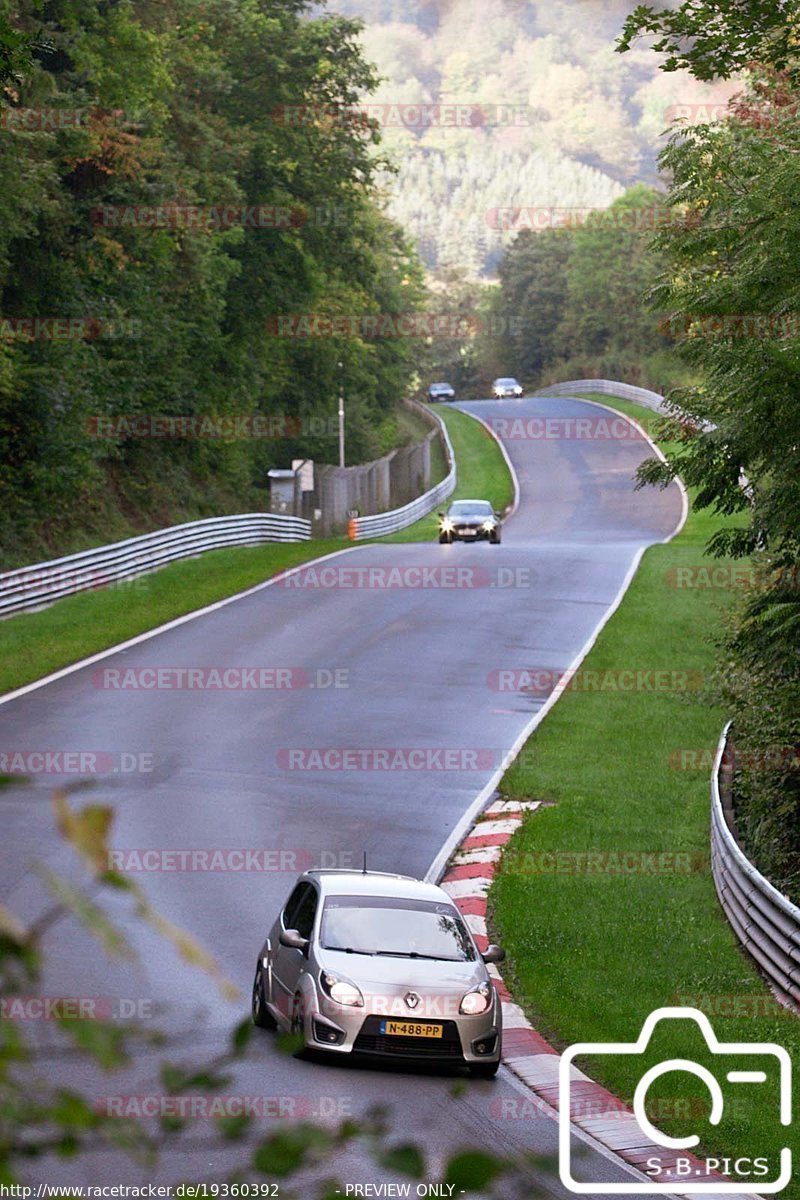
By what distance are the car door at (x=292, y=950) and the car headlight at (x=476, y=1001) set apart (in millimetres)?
1324

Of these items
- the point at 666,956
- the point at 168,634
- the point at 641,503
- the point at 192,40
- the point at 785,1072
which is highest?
the point at 192,40

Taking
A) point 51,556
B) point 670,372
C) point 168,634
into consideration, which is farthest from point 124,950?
point 670,372

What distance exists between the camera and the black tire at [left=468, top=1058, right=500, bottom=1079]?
41.0 feet

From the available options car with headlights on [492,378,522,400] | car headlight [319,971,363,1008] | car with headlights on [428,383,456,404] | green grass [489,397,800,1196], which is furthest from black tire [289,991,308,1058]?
car with headlights on [428,383,456,404]

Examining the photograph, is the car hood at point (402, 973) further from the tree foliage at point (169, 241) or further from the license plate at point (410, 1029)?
the tree foliage at point (169, 241)

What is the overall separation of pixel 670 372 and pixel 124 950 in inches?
4154

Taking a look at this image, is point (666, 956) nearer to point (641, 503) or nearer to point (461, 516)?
point (461, 516)

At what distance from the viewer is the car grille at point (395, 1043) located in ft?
40.8

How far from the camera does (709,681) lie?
2783 cm

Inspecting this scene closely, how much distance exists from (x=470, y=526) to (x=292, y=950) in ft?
137

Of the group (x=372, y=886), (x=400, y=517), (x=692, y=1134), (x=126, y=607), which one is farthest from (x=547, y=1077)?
(x=400, y=517)

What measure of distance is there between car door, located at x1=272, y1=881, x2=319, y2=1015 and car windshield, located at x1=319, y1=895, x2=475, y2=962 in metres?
0.21

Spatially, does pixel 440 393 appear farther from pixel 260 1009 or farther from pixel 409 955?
pixel 409 955

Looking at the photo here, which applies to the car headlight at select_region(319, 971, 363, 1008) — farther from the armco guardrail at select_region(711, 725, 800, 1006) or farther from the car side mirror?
the armco guardrail at select_region(711, 725, 800, 1006)
